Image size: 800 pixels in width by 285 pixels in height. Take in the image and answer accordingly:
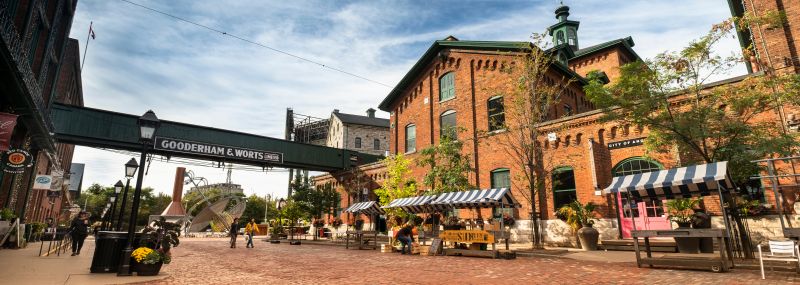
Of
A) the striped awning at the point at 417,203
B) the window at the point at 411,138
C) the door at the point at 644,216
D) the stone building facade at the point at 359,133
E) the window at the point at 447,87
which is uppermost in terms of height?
the stone building facade at the point at 359,133

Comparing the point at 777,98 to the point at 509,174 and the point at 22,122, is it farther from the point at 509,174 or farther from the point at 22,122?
the point at 22,122

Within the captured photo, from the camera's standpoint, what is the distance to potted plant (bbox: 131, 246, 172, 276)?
8977mm

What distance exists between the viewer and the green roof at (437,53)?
2281 centimetres

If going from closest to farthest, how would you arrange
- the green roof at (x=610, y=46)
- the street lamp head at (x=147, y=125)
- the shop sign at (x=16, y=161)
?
the street lamp head at (x=147, y=125)
the shop sign at (x=16, y=161)
the green roof at (x=610, y=46)

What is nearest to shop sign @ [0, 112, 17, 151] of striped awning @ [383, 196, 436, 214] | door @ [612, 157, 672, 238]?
striped awning @ [383, 196, 436, 214]

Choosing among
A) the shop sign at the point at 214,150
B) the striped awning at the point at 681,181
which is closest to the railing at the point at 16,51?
the shop sign at the point at 214,150

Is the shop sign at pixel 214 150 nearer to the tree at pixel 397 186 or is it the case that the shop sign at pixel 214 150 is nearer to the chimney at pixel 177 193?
the tree at pixel 397 186

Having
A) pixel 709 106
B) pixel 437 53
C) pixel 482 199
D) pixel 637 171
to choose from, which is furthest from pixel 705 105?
pixel 437 53

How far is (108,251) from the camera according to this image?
942cm

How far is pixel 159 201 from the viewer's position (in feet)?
267

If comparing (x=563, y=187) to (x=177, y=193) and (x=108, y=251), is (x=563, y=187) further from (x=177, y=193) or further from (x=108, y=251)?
(x=177, y=193)

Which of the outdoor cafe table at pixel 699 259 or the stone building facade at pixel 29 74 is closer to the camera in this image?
the outdoor cafe table at pixel 699 259

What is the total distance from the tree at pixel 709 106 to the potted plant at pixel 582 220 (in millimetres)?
4342

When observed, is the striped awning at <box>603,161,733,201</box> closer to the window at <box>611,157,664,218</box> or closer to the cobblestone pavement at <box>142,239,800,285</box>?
the cobblestone pavement at <box>142,239,800,285</box>
